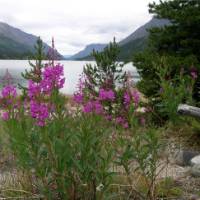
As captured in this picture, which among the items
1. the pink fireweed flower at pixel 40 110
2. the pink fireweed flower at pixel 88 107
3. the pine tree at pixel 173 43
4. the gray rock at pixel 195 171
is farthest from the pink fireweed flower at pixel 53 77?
the pine tree at pixel 173 43

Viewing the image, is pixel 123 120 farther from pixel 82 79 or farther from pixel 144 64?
pixel 144 64

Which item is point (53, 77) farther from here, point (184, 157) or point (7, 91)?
point (184, 157)

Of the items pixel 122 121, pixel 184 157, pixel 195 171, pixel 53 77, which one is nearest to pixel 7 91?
pixel 53 77

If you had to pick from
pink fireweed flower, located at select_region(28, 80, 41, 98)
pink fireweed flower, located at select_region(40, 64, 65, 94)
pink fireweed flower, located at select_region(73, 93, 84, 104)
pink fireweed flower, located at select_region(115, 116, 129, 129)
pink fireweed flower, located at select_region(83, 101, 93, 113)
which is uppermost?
pink fireweed flower, located at select_region(40, 64, 65, 94)

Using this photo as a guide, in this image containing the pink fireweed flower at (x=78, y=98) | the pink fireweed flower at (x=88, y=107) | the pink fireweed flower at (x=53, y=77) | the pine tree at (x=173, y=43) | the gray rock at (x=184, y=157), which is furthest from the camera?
the pine tree at (x=173, y=43)

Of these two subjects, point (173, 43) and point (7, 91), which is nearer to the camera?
point (7, 91)

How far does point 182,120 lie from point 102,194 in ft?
16.0

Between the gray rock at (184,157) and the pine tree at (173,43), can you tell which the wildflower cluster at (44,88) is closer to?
the gray rock at (184,157)

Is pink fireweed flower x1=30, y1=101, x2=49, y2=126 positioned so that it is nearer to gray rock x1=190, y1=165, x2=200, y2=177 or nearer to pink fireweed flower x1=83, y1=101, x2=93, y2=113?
pink fireweed flower x1=83, y1=101, x2=93, y2=113

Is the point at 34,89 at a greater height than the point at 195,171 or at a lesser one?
greater

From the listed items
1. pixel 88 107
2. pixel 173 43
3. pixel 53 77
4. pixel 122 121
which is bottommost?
pixel 122 121

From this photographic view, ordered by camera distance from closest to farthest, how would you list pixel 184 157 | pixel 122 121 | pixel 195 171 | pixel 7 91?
pixel 7 91
pixel 122 121
pixel 195 171
pixel 184 157

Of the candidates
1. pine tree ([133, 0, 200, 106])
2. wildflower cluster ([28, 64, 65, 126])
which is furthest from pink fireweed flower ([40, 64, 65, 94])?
pine tree ([133, 0, 200, 106])

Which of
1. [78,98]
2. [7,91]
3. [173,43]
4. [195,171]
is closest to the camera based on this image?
[7,91]
